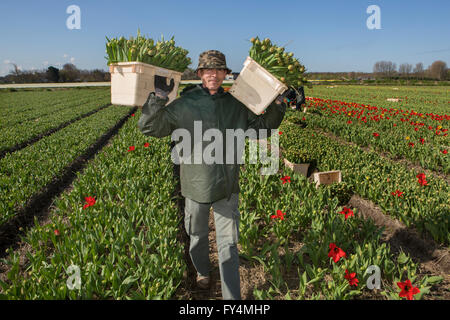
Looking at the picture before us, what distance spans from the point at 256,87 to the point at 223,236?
1431 millimetres

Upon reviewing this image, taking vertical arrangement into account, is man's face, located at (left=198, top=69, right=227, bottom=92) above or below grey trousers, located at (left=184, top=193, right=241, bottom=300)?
above

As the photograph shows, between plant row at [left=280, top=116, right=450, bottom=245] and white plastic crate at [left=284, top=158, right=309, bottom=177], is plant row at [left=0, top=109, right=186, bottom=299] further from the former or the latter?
plant row at [left=280, top=116, right=450, bottom=245]

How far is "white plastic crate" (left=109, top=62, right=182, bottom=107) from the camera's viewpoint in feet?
8.46

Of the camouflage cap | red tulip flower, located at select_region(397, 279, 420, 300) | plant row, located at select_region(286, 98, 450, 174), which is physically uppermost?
the camouflage cap

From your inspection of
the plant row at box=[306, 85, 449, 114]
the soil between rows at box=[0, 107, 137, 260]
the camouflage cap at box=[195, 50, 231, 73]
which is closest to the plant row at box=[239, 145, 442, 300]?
the camouflage cap at box=[195, 50, 231, 73]

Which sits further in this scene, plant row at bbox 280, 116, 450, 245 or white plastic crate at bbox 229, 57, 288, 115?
plant row at bbox 280, 116, 450, 245

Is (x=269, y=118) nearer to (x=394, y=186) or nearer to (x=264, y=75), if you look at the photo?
(x=264, y=75)

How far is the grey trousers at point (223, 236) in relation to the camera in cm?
261

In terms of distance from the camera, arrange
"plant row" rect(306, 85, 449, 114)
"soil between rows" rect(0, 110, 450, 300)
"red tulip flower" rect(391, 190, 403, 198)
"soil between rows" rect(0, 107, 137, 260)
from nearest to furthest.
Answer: "soil between rows" rect(0, 110, 450, 300), "red tulip flower" rect(391, 190, 403, 198), "soil between rows" rect(0, 107, 137, 260), "plant row" rect(306, 85, 449, 114)

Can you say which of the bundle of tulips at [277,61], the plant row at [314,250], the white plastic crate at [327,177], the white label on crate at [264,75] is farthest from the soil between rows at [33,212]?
the white plastic crate at [327,177]

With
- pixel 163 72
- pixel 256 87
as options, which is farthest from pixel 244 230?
pixel 163 72

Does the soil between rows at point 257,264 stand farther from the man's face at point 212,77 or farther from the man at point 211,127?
the man's face at point 212,77

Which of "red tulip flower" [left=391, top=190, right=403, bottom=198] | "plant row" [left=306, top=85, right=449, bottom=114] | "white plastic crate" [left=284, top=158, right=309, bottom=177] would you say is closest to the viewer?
"red tulip flower" [left=391, top=190, right=403, bottom=198]

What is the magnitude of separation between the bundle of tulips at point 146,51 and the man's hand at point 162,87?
212mm
